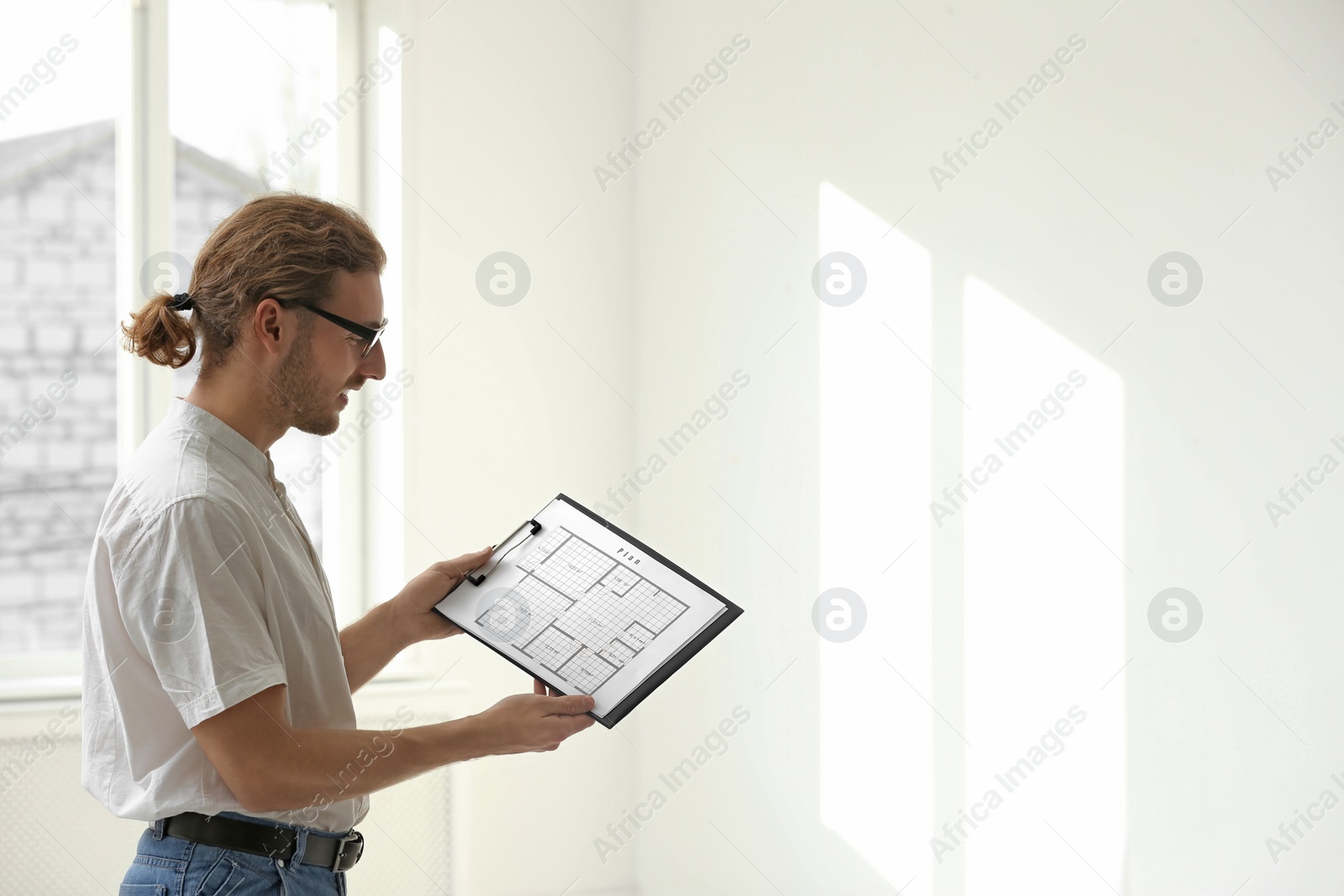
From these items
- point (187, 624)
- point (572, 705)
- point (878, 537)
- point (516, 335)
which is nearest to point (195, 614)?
point (187, 624)

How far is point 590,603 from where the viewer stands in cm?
Answer: 140

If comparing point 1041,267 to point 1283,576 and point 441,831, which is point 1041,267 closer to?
point 1283,576

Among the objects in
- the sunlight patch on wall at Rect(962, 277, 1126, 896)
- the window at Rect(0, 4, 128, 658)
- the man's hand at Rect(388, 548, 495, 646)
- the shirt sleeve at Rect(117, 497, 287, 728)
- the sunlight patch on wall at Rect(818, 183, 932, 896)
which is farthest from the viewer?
the window at Rect(0, 4, 128, 658)

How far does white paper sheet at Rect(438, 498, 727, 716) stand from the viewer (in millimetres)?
1348

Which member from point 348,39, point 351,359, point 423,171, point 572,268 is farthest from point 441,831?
point 348,39

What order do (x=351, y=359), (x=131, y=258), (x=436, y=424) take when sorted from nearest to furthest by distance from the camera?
(x=351, y=359)
(x=131, y=258)
(x=436, y=424)

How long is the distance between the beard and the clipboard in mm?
308

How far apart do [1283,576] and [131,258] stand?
2.83m

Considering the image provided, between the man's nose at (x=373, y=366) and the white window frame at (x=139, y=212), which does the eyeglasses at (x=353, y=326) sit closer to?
the man's nose at (x=373, y=366)

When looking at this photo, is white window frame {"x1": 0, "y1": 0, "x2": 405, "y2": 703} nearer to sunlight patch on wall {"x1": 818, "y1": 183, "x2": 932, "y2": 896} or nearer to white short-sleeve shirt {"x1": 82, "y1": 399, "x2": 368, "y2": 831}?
sunlight patch on wall {"x1": 818, "y1": 183, "x2": 932, "y2": 896}

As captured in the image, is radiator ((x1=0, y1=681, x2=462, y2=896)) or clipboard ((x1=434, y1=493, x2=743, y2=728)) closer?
clipboard ((x1=434, y1=493, x2=743, y2=728))

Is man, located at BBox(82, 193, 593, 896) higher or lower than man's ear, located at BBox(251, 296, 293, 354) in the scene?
lower

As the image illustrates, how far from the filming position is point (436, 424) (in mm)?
3076

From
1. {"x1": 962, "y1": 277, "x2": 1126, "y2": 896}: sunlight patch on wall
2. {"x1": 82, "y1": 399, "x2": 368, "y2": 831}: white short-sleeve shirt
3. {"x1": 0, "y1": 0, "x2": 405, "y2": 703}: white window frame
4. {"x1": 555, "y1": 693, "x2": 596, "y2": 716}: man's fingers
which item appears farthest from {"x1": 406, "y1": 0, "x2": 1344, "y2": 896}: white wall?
{"x1": 82, "y1": 399, "x2": 368, "y2": 831}: white short-sleeve shirt
